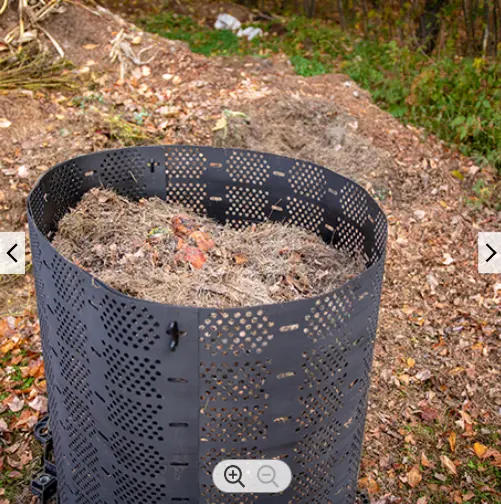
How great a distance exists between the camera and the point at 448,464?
346 centimetres

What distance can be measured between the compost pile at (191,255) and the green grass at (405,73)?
11.4ft

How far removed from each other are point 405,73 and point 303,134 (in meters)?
2.02

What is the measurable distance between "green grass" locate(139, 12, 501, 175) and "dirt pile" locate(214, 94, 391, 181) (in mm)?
898

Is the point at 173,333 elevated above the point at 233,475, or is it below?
above

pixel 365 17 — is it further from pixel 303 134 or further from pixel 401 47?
pixel 303 134

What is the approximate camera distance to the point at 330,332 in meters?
2.08

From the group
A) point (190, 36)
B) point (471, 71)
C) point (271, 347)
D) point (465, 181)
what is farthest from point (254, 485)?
point (190, 36)

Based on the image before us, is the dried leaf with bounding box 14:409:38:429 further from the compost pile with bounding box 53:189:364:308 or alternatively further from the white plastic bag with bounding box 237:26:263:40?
the white plastic bag with bounding box 237:26:263:40

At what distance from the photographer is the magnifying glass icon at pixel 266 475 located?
84.9 inches

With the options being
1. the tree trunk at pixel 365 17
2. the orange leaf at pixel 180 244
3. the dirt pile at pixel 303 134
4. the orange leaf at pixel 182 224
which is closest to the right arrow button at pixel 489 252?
the dirt pile at pixel 303 134

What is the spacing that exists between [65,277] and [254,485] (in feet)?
3.04

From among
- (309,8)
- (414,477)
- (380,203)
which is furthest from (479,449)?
(309,8)

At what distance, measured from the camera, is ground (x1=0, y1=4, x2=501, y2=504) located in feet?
11.5

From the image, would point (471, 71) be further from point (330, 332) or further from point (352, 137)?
point (330, 332)
